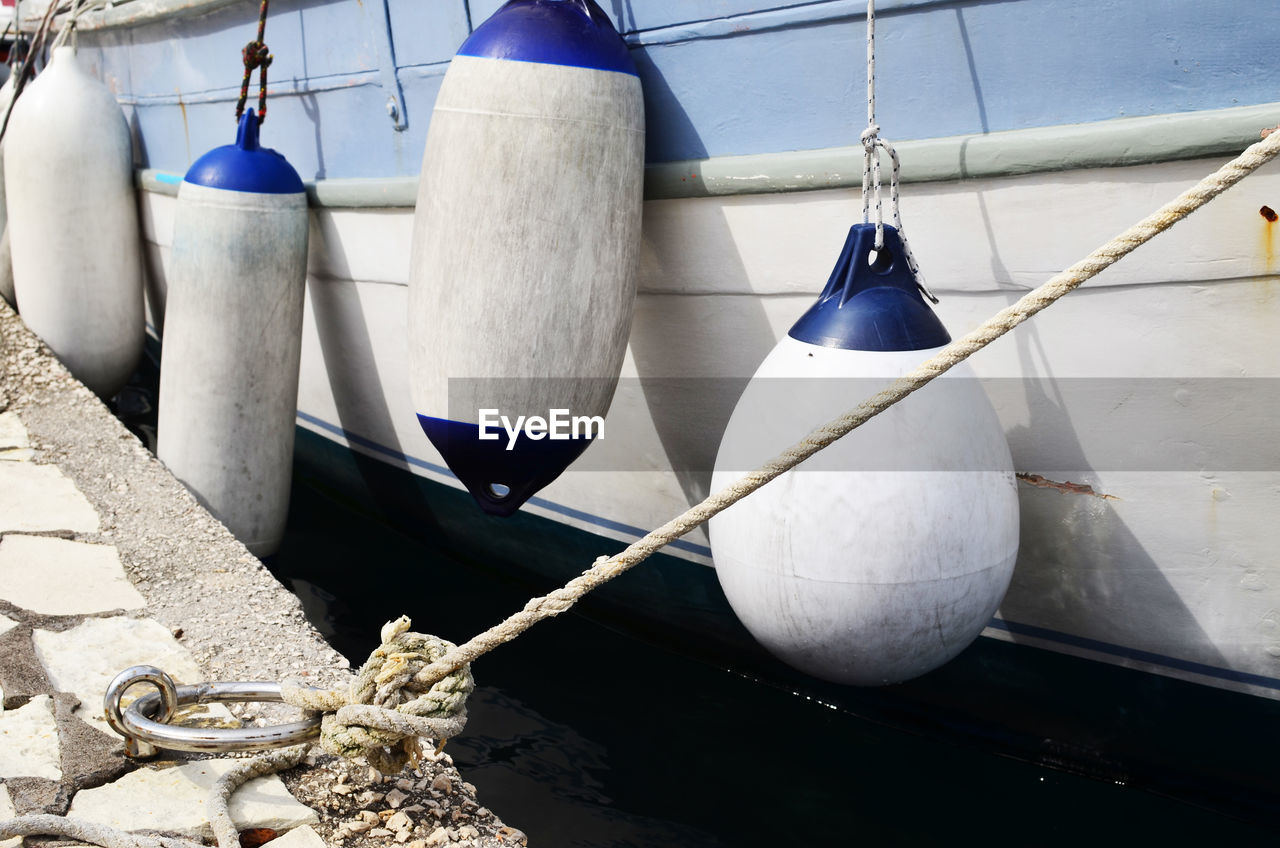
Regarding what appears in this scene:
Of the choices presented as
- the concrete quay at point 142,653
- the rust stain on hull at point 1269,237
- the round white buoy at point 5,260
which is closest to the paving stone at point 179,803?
the concrete quay at point 142,653

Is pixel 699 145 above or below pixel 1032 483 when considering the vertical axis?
above

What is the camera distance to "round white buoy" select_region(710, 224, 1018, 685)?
83.7 inches

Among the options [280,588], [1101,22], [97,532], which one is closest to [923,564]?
[1101,22]

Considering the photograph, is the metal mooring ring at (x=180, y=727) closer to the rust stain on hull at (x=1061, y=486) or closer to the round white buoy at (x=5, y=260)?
the rust stain on hull at (x=1061, y=486)

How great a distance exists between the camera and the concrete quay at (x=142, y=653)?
6.23 feet

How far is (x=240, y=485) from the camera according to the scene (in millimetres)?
3812

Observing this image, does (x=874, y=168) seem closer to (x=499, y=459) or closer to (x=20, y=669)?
(x=499, y=459)

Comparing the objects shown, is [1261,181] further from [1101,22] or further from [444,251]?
[444,251]

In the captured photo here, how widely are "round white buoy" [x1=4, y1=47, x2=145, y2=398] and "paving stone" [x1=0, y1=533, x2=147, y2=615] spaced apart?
225cm

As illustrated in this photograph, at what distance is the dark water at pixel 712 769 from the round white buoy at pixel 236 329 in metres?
0.63

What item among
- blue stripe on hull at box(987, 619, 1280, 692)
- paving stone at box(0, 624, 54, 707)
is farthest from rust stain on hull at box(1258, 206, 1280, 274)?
paving stone at box(0, 624, 54, 707)

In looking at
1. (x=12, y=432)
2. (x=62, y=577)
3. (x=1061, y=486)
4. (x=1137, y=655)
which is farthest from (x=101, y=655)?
(x=1137, y=655)

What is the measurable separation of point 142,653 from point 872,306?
171cm

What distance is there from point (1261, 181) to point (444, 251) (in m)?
1.66
